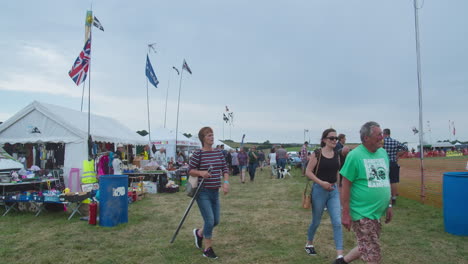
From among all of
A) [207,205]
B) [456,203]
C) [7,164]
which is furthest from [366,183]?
[7,164]

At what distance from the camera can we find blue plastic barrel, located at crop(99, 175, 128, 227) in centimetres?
634

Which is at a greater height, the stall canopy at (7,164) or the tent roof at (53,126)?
the tent roof at (53,126)

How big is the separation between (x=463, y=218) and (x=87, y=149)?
456 inches

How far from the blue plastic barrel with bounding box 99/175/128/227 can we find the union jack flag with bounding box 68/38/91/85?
757 centimetres

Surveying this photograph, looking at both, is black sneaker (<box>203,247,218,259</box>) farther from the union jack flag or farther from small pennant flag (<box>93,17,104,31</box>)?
small pennant flag (<box>93,17,104,31</box>)

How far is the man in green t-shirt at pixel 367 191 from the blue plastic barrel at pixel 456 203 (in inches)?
129

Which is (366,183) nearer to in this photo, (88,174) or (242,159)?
(88,174)

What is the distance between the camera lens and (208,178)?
4383 millimetres

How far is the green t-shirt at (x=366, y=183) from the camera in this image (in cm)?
296

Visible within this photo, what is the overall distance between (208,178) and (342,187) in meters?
1.91

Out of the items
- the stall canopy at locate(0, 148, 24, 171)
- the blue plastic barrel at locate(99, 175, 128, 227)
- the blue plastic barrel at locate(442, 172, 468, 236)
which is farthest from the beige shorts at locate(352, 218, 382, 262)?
the stall canopy at locate(0, 148, 24, 171)

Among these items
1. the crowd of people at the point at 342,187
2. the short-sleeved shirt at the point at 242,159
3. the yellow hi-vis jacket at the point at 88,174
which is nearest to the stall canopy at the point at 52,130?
the yellow hi-vis jacket at the point at 88,174

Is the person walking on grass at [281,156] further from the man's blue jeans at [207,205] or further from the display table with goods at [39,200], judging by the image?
the man's blue jeans at [207,205]

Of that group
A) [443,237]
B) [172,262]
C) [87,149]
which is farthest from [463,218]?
[87,149]
